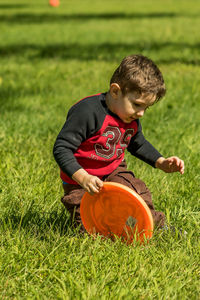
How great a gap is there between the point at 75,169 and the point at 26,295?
69cm

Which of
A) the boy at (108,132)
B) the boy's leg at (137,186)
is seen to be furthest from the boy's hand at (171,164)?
the boy's leg at (137,186)

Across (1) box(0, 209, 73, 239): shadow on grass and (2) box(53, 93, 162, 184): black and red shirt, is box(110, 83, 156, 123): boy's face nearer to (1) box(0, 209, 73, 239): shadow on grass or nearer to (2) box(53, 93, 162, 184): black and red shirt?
(2) box(53, 93, 162, 184): black and red shirt

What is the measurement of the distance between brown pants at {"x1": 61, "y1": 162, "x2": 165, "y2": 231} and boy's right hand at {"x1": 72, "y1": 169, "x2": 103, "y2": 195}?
0.93 feet

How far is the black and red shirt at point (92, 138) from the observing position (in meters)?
2.52

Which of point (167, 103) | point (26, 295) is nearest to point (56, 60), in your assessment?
point (167, 103)

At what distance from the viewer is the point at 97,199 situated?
2.52 metres

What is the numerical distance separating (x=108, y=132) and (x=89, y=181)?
0.38 m

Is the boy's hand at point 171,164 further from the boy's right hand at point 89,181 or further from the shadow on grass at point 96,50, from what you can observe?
the shadow on grass at point 96,50

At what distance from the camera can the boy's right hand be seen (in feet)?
7.70

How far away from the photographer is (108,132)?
264cm

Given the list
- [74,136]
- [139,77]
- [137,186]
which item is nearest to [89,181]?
[74,136]

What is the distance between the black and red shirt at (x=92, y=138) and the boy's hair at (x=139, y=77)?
190mm

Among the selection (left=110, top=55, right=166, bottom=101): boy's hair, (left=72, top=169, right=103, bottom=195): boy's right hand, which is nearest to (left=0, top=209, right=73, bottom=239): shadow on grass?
(left=72, top=169, right=103, bottom=195): boy's right hand

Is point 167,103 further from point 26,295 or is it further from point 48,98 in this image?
point 26,295
